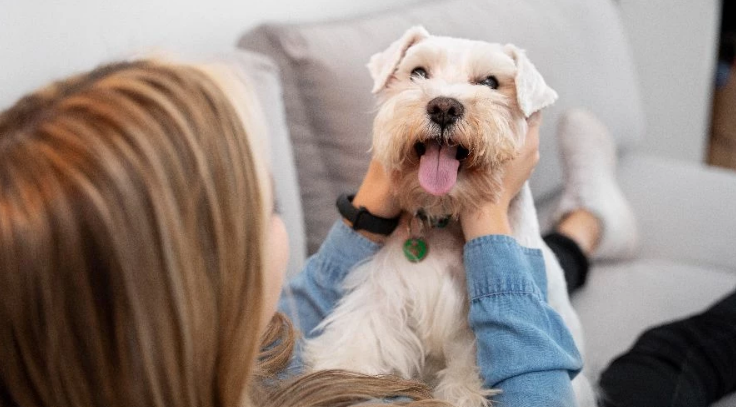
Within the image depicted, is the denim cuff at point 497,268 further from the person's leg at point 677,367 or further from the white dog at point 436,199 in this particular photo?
the person's leg at point 677,367

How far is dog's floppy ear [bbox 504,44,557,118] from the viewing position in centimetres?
88

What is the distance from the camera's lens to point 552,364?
83cm

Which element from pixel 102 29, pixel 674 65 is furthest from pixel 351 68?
pixel 674 65

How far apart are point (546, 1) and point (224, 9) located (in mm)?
686

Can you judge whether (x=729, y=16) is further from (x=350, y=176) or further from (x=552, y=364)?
(x=552, y=364)

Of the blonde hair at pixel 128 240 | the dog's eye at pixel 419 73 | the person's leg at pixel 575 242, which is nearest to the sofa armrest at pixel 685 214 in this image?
the person's leg at pixel 575 242

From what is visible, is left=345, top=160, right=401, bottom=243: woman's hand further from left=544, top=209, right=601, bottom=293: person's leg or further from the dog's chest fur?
left=544, top=209, right=601, bottom=293: person's leg

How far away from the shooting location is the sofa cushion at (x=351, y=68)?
127 centimetres

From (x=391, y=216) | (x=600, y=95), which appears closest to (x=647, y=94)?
(x=600, y=95)

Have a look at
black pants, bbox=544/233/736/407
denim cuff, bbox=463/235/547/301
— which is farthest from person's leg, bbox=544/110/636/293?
denim cuff, bbox=463/235/547/301

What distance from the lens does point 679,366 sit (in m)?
1.19

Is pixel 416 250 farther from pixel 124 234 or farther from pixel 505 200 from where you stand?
pixel 124 234

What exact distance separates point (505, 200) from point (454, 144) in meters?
0.13

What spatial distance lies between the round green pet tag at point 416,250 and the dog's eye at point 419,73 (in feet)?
0.68
